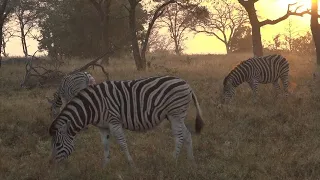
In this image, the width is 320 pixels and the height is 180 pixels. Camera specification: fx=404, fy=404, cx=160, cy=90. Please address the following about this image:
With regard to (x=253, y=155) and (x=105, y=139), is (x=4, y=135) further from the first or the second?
(x=253, y=155)

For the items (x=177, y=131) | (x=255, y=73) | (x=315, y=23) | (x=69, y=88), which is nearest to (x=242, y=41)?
(x=315, y=23)

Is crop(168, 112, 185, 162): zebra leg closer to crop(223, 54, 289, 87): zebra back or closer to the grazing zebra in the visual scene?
the grazing zebra

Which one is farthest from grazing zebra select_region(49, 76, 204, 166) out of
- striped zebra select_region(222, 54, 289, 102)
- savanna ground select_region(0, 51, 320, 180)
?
striped zebra select_region(222, 54, 289, 102)

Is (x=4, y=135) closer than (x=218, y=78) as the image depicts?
Yes

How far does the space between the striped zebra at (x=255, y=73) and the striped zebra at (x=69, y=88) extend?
4.70m

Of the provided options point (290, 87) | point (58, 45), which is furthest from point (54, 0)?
point (290, 87)

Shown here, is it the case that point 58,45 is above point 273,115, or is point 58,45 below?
above

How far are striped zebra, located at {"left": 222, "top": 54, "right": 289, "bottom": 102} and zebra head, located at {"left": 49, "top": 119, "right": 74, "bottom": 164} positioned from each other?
7.37 meters

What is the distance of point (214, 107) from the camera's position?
1297cm

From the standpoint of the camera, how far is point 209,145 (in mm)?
9227

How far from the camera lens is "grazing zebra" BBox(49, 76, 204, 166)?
751 cm

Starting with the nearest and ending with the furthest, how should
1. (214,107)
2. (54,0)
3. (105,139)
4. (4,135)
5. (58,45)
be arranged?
1. (105,139)
2. (4,135)
3. (214,107)
4. (58,45)
5. (54,0)

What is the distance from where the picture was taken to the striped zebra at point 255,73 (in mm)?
13891

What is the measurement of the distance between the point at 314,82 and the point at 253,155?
353 inches
